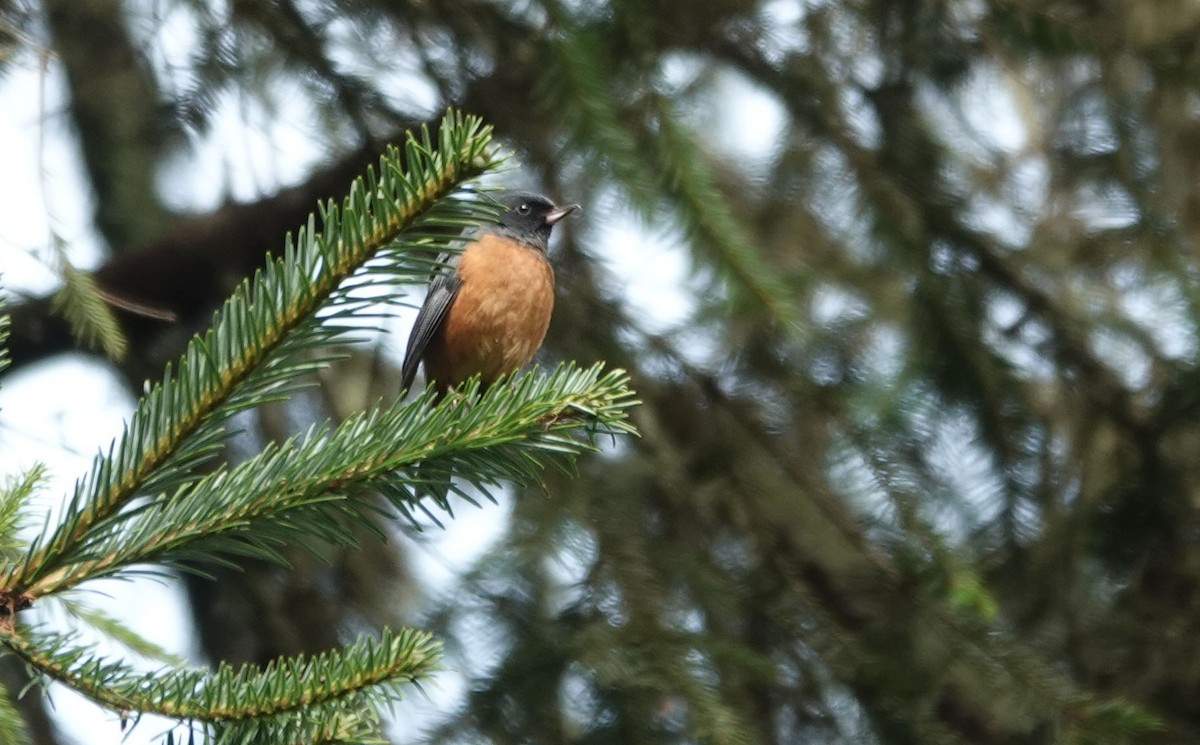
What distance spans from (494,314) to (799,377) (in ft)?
2.89

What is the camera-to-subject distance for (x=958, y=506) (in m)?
3.55

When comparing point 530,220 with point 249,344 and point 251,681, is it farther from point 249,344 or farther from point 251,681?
point 251,681

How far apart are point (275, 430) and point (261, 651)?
78 cm

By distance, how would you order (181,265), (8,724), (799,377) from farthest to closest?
1. (181,265)
2. (799,377)
3. (8,724)

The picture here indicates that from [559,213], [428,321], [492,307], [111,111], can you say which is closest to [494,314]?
[492,307]

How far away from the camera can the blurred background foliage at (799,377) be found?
9.48 ft

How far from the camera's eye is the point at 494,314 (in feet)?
11.6

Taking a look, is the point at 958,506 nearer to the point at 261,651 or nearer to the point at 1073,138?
the point at 1073,138

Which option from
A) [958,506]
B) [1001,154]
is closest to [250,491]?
[958,506]

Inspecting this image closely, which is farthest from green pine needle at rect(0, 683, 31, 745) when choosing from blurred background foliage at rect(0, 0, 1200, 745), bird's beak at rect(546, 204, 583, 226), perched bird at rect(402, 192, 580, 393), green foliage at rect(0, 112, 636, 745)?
bird's beak at rect(546, 204, 583, 226)

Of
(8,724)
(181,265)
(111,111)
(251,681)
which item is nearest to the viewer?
(251,681)

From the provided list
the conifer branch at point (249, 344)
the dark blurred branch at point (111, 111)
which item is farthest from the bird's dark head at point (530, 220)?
the conifer branch at point (249, 344)

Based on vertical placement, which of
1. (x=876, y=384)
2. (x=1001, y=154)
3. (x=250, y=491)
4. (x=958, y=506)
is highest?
(x=1001, y=154)

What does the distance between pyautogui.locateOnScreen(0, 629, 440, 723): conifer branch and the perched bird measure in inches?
82.6
